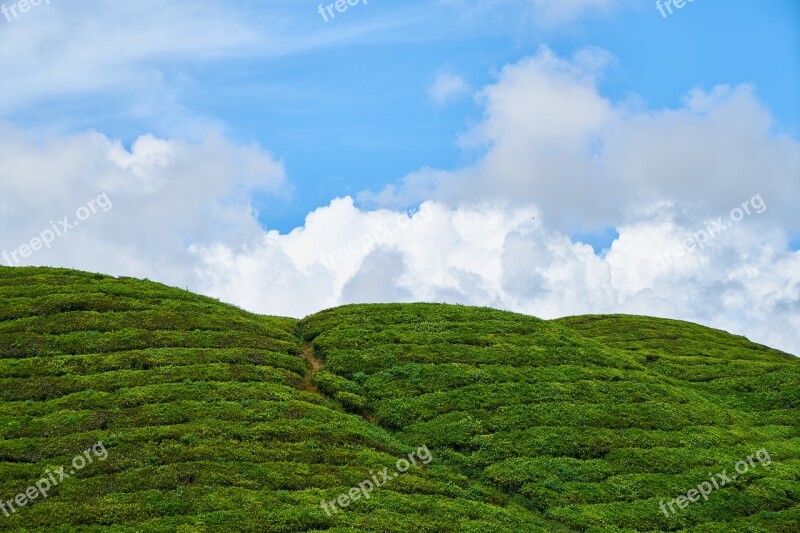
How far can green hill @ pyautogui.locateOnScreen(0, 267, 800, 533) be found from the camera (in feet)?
104

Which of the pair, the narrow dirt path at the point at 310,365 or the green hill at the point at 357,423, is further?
the narrow dirt path at the point at 310,365

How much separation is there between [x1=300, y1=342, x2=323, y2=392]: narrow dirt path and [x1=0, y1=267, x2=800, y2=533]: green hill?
24 centimetres

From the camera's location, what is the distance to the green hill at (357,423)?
31.6 meters

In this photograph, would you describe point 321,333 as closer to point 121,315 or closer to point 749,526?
point 121,315

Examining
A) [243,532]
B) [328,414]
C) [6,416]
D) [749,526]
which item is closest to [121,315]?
[6,416]

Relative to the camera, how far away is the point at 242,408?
38875 millimetres

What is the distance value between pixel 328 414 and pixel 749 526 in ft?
79.0

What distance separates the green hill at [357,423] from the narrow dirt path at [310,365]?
24 cm

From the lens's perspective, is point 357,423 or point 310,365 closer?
point 357,423

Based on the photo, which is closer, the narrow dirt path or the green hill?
the green hill

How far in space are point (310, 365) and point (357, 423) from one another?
10533mm

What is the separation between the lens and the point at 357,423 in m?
40.8

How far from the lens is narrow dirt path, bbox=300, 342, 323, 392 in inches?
1821

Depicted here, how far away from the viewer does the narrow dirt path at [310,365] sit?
4625 centimetres
